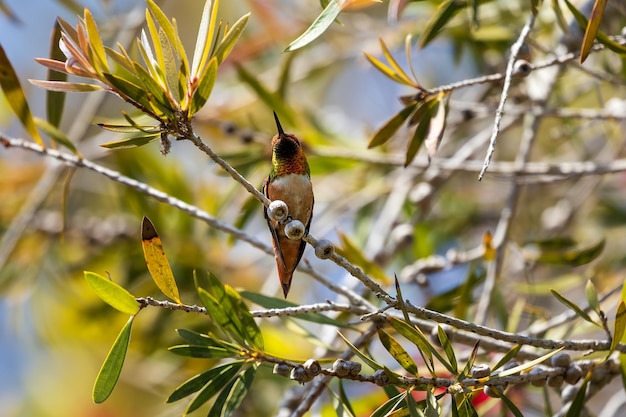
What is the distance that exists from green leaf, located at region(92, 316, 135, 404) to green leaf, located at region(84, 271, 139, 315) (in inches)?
1.3

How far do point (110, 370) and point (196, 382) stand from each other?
16 centimetres

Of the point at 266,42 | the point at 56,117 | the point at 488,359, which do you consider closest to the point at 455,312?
the point at 488,359

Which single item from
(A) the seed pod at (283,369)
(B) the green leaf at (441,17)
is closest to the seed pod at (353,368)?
(A) the seed pod at (283,369)

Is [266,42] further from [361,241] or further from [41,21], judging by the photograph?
[41,21]

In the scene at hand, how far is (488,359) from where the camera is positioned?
5.66ft

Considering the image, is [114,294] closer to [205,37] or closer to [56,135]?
[205,37]

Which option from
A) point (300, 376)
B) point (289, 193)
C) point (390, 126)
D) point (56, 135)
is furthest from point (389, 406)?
point (56, 135)

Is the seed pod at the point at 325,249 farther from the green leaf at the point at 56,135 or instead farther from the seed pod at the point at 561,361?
the green leaf at the point at 56,135

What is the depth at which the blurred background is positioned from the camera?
7.68 feet

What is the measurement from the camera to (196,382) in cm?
130

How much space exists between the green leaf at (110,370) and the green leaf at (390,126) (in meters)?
0.68

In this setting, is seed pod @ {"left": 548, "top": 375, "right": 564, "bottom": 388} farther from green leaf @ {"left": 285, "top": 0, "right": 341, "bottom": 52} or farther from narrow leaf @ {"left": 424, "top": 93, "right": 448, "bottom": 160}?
green leaf @ {"left": 285, "top": 0, "right": 341, "bottom": 52}

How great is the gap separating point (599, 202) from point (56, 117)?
2217 mm

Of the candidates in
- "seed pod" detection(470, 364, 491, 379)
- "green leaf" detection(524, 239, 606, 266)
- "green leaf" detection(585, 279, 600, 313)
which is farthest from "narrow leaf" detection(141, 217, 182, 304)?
"green leaf" detection(524, 239, 606, 266)
